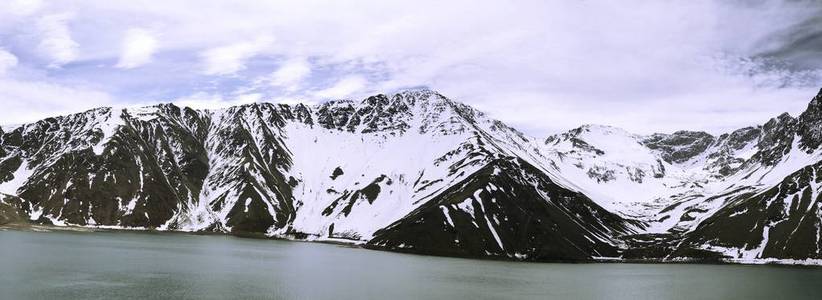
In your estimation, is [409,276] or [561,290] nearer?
[561,290]

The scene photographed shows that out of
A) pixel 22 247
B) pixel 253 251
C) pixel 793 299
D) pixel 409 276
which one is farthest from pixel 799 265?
pixel 22 247

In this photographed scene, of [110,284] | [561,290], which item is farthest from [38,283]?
[561,290]

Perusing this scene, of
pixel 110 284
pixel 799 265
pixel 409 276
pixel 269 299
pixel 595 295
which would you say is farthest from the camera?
pixel 799 265

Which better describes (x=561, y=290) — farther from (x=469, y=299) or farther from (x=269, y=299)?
(x=269, y=299)

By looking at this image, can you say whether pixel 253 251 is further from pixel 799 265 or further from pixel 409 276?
pixel 799 265

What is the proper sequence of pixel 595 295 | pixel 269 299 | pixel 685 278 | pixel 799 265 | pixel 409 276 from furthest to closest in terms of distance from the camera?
pixel 799 265, pixel 685 278, pixel 409 276, pixel 595 295, pixel 269 299

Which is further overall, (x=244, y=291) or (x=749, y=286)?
(x=749, y=286)
